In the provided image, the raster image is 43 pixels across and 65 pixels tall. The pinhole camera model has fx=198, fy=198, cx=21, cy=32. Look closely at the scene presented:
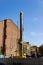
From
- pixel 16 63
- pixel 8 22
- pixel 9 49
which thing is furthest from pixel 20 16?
pixel 16 63

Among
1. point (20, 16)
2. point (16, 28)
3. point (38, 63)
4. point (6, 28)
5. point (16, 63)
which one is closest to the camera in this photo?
point (38, 63)

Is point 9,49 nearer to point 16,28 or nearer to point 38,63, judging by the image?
point 16,28

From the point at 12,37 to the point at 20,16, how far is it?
8823mm

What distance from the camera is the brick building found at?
5656cm

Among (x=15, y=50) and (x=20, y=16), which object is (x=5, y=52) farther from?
(x=20, y=16)

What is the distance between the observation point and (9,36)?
5878 cm

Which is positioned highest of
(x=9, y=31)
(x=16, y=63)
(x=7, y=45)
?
(x=9, y=31)

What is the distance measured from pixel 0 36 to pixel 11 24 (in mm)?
6363

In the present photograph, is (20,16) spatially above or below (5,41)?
above

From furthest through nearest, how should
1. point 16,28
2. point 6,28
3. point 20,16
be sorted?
point 16,28 < point 6,28 < point 20,16

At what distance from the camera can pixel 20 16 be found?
54375 mm

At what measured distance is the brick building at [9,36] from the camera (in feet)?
186

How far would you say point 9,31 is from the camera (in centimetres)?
5950

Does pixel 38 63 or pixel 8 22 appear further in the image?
pixel 8 22
